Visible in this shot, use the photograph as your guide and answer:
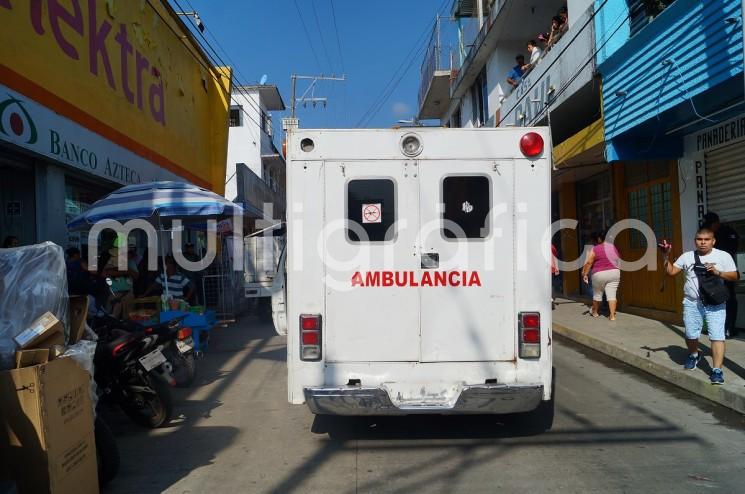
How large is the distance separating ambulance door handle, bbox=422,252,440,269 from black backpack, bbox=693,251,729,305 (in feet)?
10.8

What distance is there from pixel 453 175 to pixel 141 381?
340 centimetres

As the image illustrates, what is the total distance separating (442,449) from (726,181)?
23.0 feet

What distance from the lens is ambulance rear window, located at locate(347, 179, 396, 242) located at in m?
4.75

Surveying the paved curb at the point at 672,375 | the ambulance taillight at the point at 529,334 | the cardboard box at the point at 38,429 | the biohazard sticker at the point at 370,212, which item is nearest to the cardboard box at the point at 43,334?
the cardboard box at the point at 38,429

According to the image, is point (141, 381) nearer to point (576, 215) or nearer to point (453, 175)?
point (453, 175)

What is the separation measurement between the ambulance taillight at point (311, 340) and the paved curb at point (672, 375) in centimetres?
409

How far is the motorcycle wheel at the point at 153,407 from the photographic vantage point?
548 cm

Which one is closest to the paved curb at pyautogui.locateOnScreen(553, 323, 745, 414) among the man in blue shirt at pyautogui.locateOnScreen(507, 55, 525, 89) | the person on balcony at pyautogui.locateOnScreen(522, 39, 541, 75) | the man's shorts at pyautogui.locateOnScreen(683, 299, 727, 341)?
the man's shorts at pyautogui.locateOnScreen(683, 299, 727, 341)

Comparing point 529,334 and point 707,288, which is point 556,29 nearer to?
point 707,288

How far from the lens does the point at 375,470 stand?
14.4ft

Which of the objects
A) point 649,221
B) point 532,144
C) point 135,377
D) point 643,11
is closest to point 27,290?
point 135,377

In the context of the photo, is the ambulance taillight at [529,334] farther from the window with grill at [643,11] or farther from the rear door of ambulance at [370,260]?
the window with grill at [643,11]

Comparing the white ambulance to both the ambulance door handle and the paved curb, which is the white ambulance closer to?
the ambulance door handle

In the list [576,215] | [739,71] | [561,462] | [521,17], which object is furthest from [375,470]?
[521,17]
